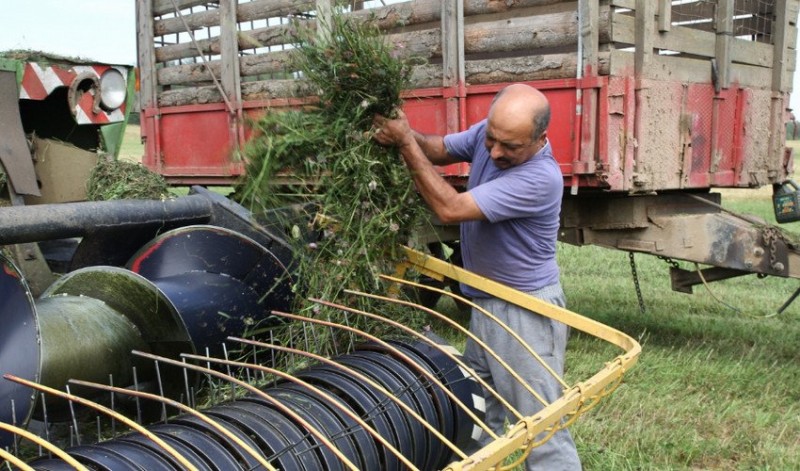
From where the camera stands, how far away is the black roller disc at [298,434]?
2240 mm

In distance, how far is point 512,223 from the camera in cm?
321

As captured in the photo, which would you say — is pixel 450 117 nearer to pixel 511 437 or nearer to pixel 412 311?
pixel 412 311

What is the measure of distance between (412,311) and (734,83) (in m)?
3.46

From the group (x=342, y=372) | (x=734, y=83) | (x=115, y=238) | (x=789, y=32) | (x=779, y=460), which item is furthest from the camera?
(x=789, y=32)

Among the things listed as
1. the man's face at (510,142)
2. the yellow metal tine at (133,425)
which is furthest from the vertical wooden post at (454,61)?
the yellow metal tine at (133,425)

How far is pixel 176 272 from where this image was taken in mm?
3148

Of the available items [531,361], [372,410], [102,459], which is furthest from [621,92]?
[102,459]

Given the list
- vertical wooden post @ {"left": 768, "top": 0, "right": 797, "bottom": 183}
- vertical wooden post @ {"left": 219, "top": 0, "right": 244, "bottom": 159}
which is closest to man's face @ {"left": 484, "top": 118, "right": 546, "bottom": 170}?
vertical wooden post @ {"left": 219, "top": 0, "right": 244, "bottom": 159}

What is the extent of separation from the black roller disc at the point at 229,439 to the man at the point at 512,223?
1135 millimetres

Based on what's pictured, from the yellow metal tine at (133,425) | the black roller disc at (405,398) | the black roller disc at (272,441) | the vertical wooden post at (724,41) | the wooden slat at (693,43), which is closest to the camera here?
the yellow metal tine at (133,425)

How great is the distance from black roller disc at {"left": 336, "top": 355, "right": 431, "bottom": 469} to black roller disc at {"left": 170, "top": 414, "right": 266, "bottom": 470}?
55 cm

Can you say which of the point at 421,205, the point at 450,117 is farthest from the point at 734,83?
the point at 421,205

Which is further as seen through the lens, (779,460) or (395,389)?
(779,460)

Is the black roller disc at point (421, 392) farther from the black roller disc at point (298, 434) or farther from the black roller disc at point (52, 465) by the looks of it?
the black roller disc at point (52, 465)
